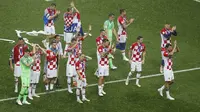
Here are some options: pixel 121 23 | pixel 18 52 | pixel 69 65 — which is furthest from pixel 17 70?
pixel 121 23

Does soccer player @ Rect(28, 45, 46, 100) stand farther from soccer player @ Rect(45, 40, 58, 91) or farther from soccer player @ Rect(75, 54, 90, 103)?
soccer player @ Rect(75, 54, 90, 103)

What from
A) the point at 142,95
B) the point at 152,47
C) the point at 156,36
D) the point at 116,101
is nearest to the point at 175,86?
the point at 142,95

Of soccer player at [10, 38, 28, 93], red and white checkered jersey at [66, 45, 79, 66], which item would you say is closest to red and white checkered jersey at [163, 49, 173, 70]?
red and white checkered jersey at [66, 45, 79, 66]

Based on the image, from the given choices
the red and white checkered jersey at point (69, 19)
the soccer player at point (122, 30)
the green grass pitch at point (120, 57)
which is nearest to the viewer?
the green grass pitch at point (120, 57)

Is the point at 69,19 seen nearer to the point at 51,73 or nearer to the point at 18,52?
the point at 51,73

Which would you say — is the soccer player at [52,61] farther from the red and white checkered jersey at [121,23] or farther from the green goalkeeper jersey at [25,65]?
the red and white checkered jersey at [121,23]

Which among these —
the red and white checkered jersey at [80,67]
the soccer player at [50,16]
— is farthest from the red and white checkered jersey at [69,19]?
the red and white checkered jersey at [80,67]

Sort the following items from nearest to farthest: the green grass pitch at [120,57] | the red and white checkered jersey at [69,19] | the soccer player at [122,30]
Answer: the green grass pitch at [120,57], the soccer player at [122,30], the red and white checkered jersey at [69,19]

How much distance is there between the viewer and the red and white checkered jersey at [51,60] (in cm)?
2059

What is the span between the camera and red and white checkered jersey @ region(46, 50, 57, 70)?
2059cm

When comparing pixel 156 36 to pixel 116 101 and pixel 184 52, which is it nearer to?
pixel 184 52

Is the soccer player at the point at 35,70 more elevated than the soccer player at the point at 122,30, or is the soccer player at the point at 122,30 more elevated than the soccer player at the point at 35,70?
the soccer player at the point at 122,30

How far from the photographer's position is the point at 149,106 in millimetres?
20828

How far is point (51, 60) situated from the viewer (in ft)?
67.8
